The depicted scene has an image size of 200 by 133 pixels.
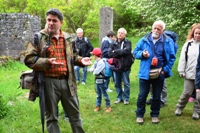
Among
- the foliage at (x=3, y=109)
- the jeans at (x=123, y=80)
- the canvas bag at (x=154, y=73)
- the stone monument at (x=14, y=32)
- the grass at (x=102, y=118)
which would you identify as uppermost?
the stone monument at (x=14, y=32)

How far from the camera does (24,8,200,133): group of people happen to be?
10.8 ft

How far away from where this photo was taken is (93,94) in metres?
7.31

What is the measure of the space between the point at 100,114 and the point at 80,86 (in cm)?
280

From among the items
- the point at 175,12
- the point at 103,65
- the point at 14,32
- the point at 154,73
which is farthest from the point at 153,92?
the point at 14,32

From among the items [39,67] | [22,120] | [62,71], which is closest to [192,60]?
[62,71]

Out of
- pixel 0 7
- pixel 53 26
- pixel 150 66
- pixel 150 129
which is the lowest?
pixel 150 129

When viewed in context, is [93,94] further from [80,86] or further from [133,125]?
[133,125]

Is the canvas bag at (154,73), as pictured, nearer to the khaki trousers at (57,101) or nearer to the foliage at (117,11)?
the khaki trousers at (57,101)

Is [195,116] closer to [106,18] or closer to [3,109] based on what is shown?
[3,109]

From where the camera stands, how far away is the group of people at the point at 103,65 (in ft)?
10.8

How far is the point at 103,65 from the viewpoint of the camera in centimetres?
538

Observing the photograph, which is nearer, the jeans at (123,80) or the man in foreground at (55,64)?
the man in foreground at (55,64)

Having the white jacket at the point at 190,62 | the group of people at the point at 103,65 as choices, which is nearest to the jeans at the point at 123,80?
the group of people at the point at 103,65

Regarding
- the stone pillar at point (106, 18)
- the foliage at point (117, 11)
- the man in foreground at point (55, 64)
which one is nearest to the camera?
the man in foreground at point (55, 64)
